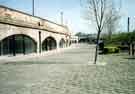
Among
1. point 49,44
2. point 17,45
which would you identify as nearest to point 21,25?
point 17,45

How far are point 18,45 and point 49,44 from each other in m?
15.6

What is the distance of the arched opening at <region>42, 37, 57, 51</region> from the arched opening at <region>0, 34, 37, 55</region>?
581cm

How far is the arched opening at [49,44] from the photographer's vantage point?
39.0 metres

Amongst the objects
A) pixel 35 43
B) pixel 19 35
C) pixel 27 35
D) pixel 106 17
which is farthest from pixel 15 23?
pixel 106 17

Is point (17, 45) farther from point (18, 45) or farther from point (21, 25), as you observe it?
point (21, 25)

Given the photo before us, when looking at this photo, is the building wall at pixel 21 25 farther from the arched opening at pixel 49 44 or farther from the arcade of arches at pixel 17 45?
the arched opening at pixel 49 44

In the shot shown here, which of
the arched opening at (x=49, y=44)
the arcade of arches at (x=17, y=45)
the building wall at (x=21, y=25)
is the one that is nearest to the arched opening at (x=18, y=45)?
the arcade of arches at (x=17, y=45)

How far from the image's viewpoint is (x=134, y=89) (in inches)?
353

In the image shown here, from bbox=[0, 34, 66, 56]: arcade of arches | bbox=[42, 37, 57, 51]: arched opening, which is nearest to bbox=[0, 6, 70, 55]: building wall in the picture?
bbox=[0, 34, 66, 56]: arcade of arches

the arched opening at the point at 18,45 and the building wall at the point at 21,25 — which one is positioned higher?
the building wall at the point at 21,25

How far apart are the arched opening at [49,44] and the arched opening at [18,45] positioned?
19.1 feet

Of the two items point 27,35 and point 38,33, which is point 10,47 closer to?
point 27,35

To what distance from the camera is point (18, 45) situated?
2731 centimetres

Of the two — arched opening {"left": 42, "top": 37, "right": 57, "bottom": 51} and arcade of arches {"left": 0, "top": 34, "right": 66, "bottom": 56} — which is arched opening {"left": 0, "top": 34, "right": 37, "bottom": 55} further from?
arched opening {"left": 42, "top": 37, "right": 57, "bottom": 51}
